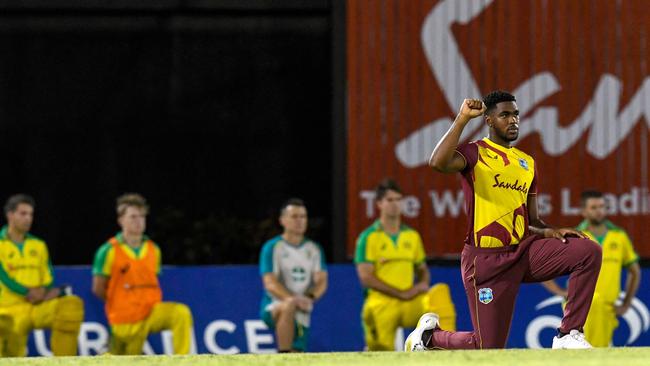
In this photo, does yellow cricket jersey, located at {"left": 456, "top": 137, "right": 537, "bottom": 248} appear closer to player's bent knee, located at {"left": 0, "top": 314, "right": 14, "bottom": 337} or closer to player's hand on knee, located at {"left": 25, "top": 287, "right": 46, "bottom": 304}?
player's hand on knee, located at {"left": 25, "top": 287, "right": 46, "bottom": 304}

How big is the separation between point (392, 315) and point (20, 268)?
3233 mm

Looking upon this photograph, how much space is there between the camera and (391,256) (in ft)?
38.4

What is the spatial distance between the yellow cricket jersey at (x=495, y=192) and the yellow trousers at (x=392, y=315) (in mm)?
3922

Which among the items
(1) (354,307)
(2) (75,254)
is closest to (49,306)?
(1) (354,307)

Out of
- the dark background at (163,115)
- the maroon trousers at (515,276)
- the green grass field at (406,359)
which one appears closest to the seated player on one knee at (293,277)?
the dark background at (163,115)

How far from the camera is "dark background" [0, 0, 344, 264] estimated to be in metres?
15.3

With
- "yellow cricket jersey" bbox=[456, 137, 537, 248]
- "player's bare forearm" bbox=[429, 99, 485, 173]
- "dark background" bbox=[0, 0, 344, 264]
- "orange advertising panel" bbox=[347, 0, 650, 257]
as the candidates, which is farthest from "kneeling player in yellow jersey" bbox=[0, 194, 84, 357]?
"player's bare forearm" bbox=[429, 99, 485, 173]

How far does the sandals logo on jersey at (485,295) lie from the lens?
301 inches

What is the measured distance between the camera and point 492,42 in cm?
1401

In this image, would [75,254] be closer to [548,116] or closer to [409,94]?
[409,94]

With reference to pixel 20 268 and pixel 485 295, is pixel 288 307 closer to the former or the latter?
pixel 20 268

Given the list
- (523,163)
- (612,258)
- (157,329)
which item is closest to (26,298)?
(157,329)

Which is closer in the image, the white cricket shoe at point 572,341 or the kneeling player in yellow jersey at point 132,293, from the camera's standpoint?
the white cricket shoe at point 572,341

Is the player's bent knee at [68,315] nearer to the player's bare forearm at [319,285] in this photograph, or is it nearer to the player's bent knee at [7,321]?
the player's bent knee at [7,321]
